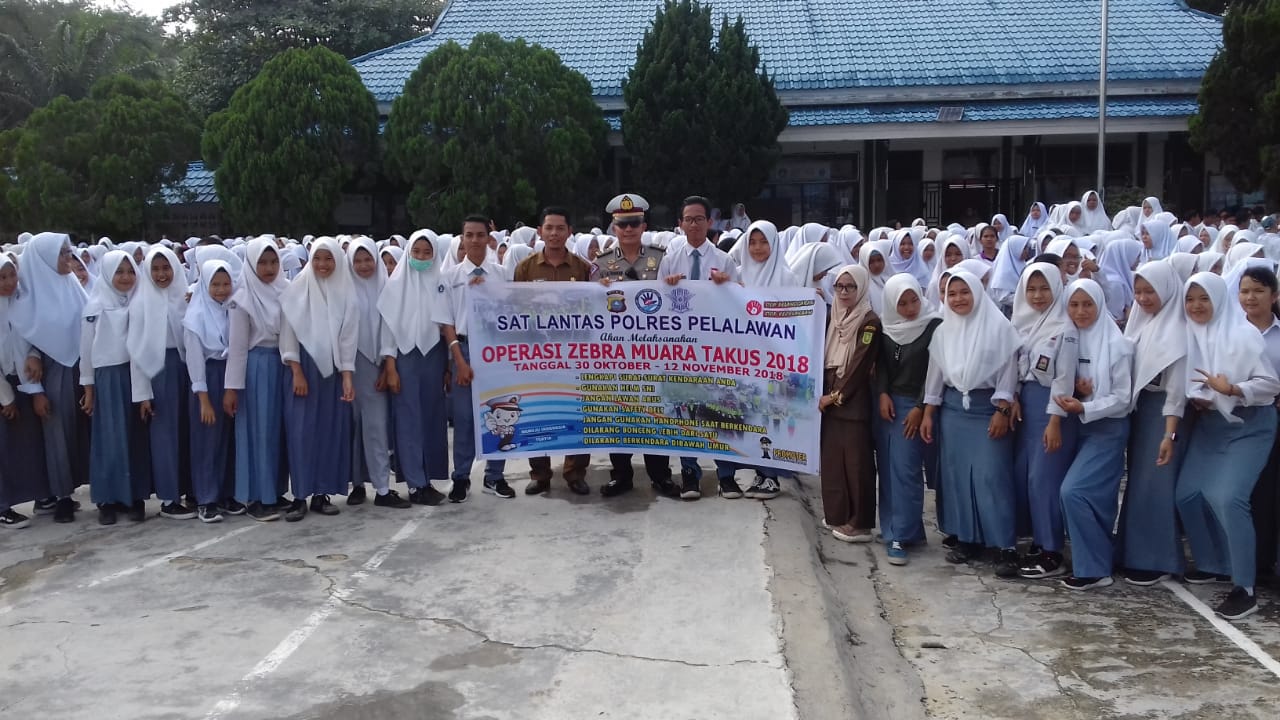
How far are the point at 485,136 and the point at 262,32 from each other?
43.6 feet

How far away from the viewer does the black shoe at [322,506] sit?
6465mm

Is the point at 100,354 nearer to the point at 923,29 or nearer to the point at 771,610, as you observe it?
the point at 771,610

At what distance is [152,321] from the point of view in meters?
6.24

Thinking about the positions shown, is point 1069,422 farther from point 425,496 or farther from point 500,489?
point 425,496

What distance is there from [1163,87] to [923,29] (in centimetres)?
511

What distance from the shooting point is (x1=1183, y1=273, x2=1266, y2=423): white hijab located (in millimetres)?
4781

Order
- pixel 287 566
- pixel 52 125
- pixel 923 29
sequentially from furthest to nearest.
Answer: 1. pixel 923 29
2. pixel 52 125
3. pixel 287 566

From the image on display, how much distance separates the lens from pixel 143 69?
2900cm

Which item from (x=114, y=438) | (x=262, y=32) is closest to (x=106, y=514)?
(x=114, y=438)

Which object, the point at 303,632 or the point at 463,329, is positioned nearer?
the point at 303,632

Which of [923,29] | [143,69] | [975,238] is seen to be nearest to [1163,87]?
[923,29]

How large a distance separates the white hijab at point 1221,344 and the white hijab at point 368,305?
4251mm

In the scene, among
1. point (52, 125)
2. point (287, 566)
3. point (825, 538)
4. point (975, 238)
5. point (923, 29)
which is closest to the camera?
point (287, 566)

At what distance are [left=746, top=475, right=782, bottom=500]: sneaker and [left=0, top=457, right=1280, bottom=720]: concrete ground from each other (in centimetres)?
28
